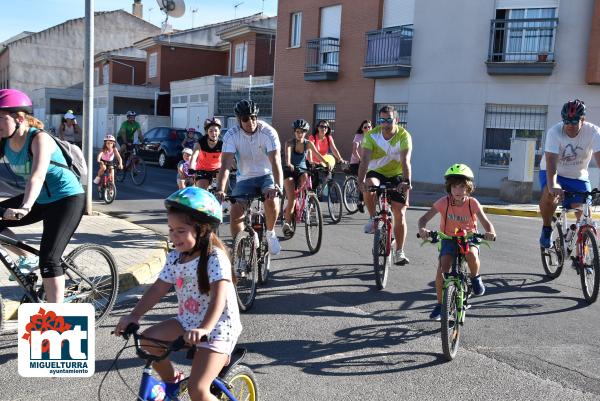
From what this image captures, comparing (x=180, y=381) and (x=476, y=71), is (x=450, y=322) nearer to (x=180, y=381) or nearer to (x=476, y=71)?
(x=180, y=381)

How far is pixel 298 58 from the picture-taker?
1045 inches

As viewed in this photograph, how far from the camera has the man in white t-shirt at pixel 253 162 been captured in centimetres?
672

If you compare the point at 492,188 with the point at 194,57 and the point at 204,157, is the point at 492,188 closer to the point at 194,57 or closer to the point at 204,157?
the point at 204,157

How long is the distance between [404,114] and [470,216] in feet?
55.5

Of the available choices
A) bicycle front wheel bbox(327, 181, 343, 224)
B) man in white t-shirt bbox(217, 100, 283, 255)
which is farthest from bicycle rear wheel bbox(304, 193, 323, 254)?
bicycle front wheel bbox(327, 181, 343, 224)

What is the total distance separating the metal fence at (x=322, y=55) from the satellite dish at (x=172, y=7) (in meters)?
16.6

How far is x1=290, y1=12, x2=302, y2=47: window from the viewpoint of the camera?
2677cm

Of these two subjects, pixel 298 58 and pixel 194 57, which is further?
pixel 194 57

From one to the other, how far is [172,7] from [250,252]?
35888 millimetres

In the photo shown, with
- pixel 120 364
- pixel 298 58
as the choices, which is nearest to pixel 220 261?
pixel 120 364

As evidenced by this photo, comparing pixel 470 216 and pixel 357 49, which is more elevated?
pixel 357 49

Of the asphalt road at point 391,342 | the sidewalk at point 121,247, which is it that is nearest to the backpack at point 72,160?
the sidewalk at point 121,247

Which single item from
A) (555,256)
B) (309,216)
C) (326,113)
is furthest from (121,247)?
(326,113)

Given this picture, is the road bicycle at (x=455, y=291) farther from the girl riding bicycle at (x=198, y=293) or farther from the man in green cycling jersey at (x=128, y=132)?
the man in green cycling jersey at (x=128, y=132)
